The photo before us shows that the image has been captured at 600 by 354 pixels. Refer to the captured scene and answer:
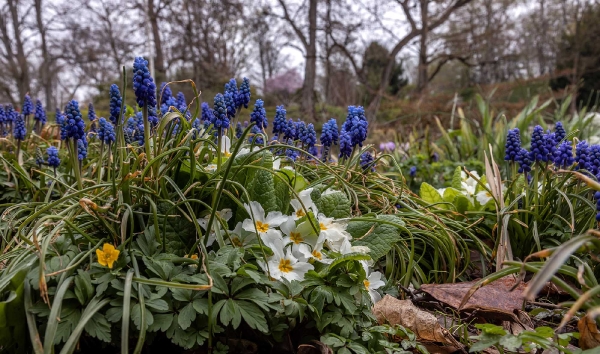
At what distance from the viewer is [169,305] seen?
113 centimetres

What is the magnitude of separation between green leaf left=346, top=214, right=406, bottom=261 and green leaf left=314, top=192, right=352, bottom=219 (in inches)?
2.3

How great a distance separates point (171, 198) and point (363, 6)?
1465 cm

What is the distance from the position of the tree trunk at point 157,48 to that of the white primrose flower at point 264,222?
15301mm

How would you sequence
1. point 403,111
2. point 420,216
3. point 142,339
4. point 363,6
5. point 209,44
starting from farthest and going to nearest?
point 209,44 < point 363,6 < point 403,111 < point 420,216 < point 142,339

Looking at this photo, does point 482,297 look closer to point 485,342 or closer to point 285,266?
point 485,342

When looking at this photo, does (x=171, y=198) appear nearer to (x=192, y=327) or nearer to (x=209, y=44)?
(x=192, y=327)

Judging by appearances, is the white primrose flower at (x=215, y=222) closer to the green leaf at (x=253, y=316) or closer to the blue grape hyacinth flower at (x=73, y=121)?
the green leaf at (x=253, y=316)

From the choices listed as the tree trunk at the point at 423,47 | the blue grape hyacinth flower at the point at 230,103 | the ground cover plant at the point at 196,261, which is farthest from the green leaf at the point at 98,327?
the tree trunk at the point at 423,47

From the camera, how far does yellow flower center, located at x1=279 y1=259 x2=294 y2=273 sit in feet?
4.41

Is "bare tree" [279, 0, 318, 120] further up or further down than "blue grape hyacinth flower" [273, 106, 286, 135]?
further up

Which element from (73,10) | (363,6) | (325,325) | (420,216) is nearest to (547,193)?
(420,216)

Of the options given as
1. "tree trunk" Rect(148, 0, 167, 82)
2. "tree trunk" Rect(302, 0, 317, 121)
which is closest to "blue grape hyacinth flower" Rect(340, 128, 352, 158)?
"tree trunk" Rect(302, 0, 317, 121)

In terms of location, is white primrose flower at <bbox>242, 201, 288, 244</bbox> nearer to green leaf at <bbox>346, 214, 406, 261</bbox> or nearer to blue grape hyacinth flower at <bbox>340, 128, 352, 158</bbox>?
green leaf at <bbox>346, 214, 406, 261</bbox>

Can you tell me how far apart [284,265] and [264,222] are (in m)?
0.17
